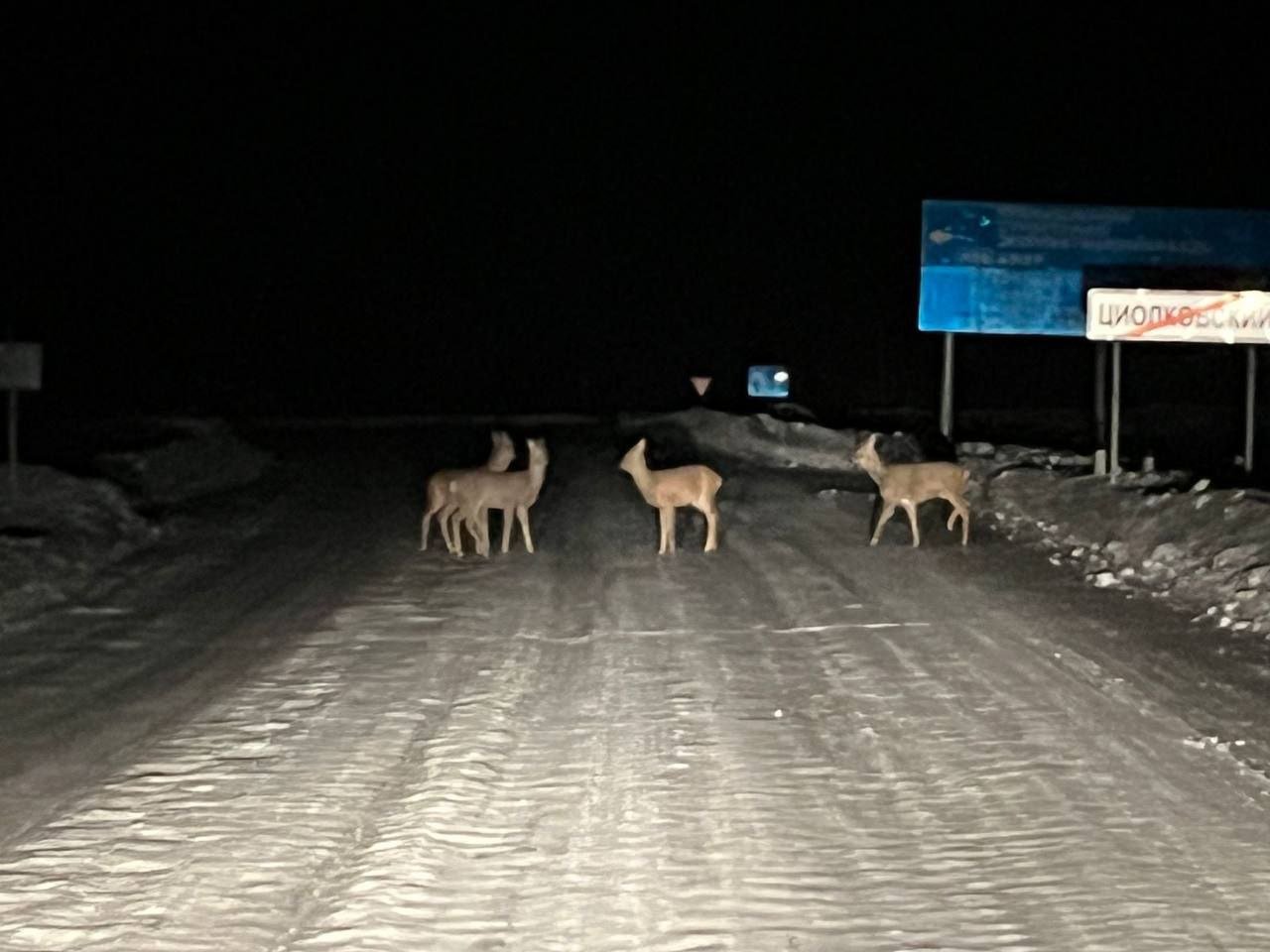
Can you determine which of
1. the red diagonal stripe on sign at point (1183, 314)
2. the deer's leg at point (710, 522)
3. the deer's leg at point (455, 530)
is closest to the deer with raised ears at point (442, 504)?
the deer's leg at point (455, 530)

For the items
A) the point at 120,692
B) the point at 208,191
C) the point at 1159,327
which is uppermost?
the point at 208,191

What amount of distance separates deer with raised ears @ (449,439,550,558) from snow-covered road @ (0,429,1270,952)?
256 centimetres

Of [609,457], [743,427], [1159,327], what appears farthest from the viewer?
[743,427]

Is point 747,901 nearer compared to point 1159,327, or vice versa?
point 747,901

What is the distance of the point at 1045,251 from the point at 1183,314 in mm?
7637

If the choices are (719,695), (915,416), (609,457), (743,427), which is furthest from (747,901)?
(915,416)

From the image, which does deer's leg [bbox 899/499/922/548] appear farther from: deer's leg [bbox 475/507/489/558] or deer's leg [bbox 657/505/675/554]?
deer's leg [bbox 475/507/489/558]

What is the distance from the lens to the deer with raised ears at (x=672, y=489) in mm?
19406

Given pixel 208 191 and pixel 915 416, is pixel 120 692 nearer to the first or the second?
pixel 915 416

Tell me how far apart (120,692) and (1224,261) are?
965 inches

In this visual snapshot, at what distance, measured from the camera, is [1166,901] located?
7324 millimetres

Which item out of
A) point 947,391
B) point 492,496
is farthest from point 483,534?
point 947,391

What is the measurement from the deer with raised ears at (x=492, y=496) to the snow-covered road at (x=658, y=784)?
2.56 metres

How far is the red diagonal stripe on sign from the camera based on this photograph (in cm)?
2373
